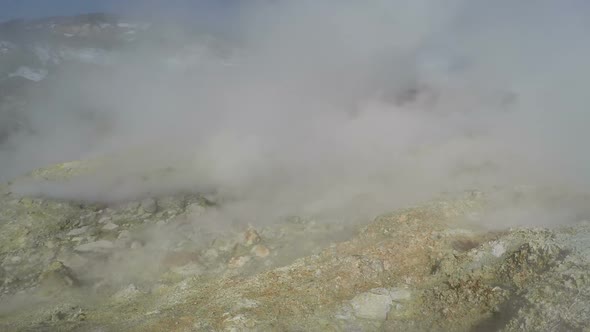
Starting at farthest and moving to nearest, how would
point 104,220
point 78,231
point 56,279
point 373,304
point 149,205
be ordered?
point 149,205 < point 104,220 < point 78,231 < point 56,279 < point 373,304

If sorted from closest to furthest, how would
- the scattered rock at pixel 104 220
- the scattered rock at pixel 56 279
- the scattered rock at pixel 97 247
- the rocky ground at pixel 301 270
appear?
the rocky ground at pixel 301 270 < the scattered rock at pixel 56 279 < the scattered rock at pixel 97 247 < the scattered rock at pixel 104 220

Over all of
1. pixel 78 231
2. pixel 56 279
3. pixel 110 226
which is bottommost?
pixel 78 231

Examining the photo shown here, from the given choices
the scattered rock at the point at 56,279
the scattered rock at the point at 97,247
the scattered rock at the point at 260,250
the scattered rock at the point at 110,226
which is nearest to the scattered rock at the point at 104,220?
the scattered rock at the point at 110,226

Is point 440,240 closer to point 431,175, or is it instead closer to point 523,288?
point 523,288

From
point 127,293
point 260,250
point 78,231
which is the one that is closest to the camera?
point 127,293

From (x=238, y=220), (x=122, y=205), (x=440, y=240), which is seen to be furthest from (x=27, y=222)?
(x=440, y=240)

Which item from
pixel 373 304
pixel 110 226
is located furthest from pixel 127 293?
pixel 373 304

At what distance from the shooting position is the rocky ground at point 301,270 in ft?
17.8

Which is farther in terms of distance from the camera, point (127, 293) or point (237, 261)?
point (237, 261)

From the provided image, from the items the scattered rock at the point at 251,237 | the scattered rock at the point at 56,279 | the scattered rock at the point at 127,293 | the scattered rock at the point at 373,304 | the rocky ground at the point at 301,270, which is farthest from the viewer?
the scattered rock at the point at 251,237

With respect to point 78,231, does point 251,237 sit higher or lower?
higher

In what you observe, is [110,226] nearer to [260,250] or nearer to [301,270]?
[260,250]

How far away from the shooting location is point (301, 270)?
6.77 m

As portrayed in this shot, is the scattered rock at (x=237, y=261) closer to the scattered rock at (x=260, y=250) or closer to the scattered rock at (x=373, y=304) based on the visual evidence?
the scattered rock at (x=260, y=250)
